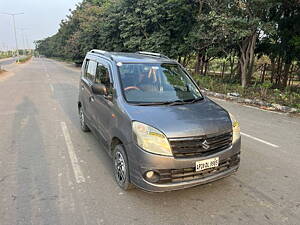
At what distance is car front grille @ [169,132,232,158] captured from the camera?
9.40 ft

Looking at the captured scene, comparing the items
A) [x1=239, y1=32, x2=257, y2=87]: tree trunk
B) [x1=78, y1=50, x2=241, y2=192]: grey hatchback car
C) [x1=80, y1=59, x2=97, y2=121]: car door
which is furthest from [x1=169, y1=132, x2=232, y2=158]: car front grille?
[x1=239, y1=32, x2=257, y2=87]: tree trunk

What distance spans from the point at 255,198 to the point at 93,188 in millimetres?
2281

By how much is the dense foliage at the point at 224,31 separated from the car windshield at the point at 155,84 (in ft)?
25.2

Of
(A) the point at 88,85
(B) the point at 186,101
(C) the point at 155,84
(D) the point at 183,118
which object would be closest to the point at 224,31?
(A) the point at 88,85

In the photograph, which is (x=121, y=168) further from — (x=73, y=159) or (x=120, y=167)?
(x=73, y=159)

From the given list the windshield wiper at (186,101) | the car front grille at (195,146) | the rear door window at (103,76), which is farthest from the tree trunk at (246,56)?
the car front grille at (195,146)

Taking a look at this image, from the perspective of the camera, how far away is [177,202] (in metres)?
3.14

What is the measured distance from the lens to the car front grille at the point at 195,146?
9.40 ft

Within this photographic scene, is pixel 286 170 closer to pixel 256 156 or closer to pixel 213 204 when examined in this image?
pixel 256 156

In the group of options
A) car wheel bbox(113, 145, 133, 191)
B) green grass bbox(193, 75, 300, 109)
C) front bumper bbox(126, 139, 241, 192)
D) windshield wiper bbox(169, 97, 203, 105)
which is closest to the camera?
front bumper bbox(126, 139, 241, 192)

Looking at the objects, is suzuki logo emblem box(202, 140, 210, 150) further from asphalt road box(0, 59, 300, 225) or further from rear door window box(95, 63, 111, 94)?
rear door window box(95, 63, 111, 94)

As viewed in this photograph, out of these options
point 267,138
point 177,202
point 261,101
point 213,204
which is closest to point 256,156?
point 267,138

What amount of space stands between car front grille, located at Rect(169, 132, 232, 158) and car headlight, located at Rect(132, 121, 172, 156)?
0.08 meters

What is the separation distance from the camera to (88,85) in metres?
5.17
